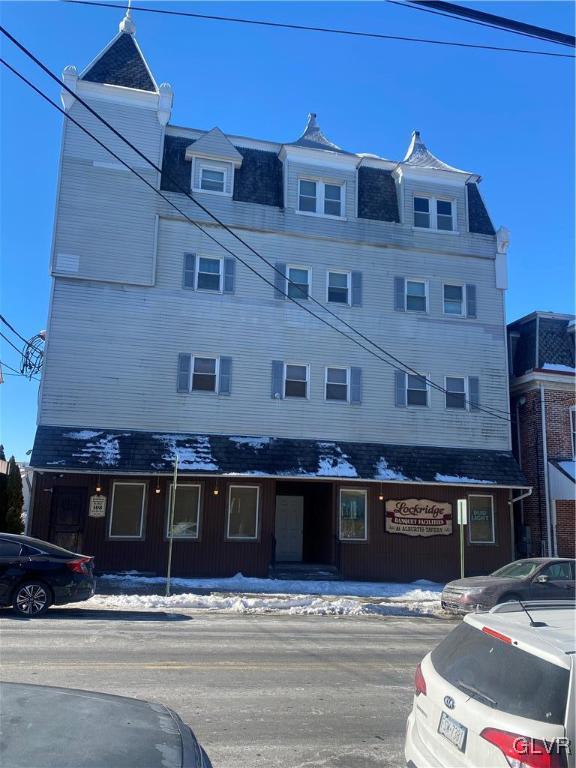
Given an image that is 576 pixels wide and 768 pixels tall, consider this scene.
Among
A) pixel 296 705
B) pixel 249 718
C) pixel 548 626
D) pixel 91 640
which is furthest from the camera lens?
pixel 91 640

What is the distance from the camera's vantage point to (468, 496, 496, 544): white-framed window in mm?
20875

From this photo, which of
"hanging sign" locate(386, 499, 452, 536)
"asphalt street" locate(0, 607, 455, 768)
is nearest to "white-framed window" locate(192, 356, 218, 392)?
"hanging sign" locate(386, 499, 452, 536)

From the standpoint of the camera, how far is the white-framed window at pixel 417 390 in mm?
21562

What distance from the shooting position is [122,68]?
69.4 ft

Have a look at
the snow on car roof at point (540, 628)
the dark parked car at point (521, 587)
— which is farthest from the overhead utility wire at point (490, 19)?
the dark parked car at point (521, 587)

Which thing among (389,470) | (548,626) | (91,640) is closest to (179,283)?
(389,470)

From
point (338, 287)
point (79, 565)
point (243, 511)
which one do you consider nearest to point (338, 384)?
point (338, 287)

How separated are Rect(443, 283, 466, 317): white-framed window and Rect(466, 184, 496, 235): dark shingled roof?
2.41m

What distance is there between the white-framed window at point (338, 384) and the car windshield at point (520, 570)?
785 cm

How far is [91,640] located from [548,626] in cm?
797

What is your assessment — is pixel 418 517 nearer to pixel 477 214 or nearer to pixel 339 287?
pixel 339 287

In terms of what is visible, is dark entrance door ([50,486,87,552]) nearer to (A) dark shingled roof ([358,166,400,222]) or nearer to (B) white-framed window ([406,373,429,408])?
(B) white-framed window ([406,373,429,408])

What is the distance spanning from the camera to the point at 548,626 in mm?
3980

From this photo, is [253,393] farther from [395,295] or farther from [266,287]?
[395,295]
